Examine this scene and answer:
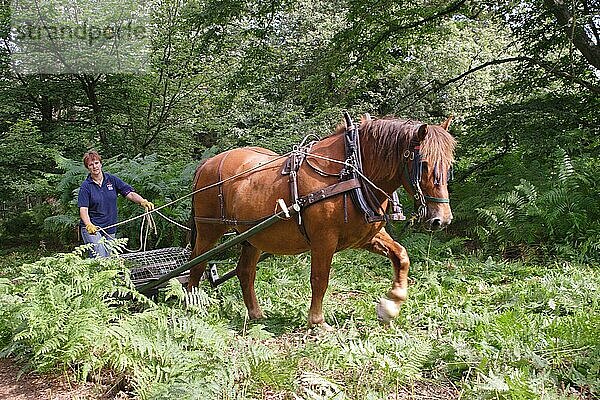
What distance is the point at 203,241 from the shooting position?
17.9 ft

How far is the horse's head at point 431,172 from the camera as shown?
3.91m

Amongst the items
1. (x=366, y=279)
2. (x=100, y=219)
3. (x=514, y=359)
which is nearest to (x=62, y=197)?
(x=100, y=219)

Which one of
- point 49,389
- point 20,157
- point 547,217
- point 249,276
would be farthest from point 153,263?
point 20,157

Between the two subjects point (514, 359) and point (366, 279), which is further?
point (366, 279)

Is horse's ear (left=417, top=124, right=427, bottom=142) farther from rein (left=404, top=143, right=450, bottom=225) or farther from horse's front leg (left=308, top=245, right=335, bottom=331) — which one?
horse's front leg (left=308, top=245, right=335, bottom=331)

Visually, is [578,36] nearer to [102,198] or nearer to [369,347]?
[369,347]

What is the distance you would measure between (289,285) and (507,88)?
17.2 feet

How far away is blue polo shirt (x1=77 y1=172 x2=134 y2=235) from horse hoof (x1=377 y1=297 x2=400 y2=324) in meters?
3.26

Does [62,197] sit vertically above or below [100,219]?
below

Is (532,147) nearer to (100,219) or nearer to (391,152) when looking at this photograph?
(391,152)

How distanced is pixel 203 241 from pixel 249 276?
64 cm

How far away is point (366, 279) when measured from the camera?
6328 mm

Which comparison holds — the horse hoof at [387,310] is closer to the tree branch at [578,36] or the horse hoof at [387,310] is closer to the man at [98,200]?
the man at [98,200]

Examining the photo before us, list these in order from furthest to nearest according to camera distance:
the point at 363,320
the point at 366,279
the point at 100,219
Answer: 1. the point at 366,279
2. the point at 100,219
3. the point at 363,320
